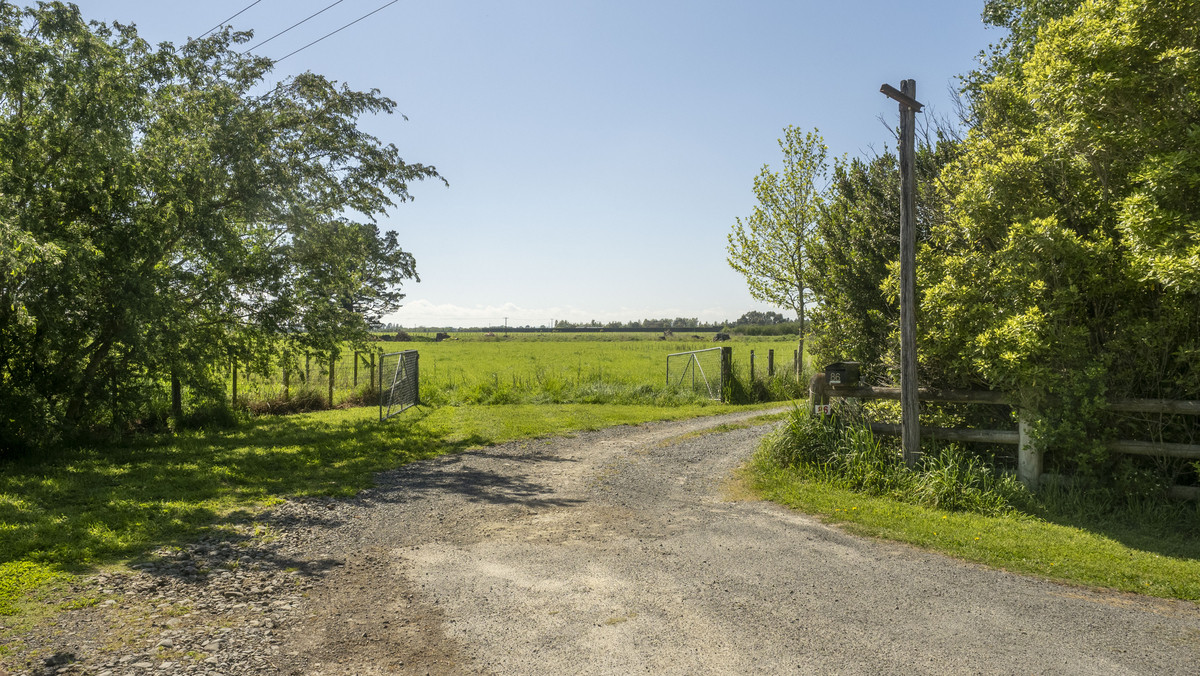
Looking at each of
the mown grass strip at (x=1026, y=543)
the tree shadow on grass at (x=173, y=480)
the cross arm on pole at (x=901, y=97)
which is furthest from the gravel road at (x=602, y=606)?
the cross arm on pole at (x=901, y=97)

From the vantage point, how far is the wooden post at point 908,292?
8695 mm

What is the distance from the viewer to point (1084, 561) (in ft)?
19.9

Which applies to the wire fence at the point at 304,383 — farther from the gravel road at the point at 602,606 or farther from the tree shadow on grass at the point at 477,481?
the gravel road at the point at 602,606

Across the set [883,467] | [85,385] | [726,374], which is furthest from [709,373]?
[85,385]

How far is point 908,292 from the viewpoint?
344 inches

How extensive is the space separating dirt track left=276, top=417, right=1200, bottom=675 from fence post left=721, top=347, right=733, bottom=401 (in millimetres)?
11344

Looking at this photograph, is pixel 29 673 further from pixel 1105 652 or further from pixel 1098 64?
pixel 1098 64

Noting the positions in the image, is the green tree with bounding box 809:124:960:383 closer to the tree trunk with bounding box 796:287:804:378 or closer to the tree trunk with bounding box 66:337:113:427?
the tree trunk with bounding box 796:287:804:378

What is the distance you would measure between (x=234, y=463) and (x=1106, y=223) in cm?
1304

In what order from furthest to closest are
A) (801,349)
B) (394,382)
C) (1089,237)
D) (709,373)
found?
(801,349), (709,373), (394,382), (1089,237)

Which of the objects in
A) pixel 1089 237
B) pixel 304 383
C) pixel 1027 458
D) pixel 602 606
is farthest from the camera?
pixel 304 383

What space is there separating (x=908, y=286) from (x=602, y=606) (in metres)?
6.18

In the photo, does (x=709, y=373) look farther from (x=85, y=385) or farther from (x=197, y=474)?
(x=85, y=385)

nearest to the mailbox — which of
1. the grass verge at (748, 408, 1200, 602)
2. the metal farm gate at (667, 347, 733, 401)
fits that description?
the grass verge at (748, 408, 1200, 602)
